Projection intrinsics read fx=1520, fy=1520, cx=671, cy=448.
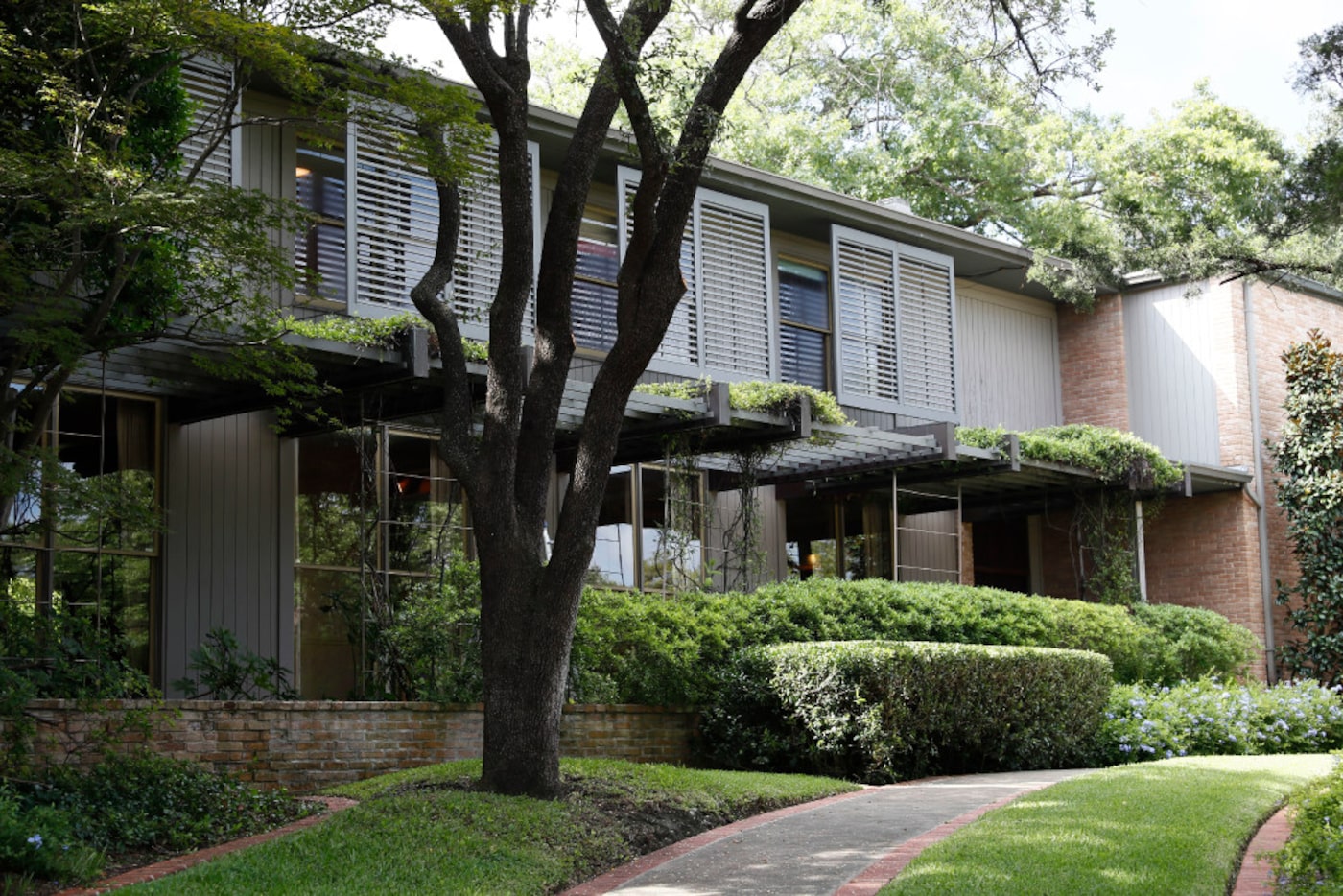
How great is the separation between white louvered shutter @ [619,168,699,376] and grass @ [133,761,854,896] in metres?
6.37

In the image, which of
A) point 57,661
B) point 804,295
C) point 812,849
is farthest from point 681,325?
point 812,849

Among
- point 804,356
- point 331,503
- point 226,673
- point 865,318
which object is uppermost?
point 865,318

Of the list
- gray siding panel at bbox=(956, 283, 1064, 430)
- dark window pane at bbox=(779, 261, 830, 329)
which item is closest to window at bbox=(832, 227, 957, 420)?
dark window pane at bbox=(779, 261, 830, 329)

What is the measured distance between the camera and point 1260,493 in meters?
22.6

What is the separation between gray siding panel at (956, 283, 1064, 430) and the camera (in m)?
22.1

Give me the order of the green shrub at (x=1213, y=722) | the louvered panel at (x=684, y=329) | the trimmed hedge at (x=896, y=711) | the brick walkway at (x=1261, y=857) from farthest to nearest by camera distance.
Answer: the louvered panel at (x=684, y=329)
the green shrub at (x=1213, y=722)
the trimmed hedge at (x=896, y=711)
the brick walkway at (x=1261, y=857)

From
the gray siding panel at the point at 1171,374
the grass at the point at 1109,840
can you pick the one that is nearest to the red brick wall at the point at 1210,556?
the gray siding panel at the point at 1171,374

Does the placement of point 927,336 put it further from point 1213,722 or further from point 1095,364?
point 1213,722

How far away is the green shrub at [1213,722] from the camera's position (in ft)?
49.3

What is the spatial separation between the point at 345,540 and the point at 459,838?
22.8ft

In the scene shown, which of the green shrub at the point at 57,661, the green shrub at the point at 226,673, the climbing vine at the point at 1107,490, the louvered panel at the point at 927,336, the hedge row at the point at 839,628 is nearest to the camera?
the green shrub at the point at 57,661

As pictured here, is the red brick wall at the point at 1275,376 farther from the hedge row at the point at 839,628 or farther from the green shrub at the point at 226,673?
the green shrub at the point at 226,673

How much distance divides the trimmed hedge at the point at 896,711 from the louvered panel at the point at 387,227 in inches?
188

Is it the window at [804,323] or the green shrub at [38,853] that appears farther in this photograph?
the window at [804,323]
